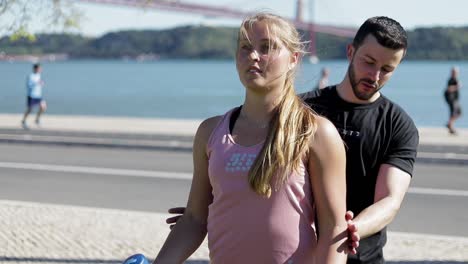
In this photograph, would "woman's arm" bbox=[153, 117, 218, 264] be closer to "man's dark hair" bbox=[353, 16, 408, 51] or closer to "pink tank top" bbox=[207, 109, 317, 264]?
"pink tank top" bbox=[207, 109, 317, 264]

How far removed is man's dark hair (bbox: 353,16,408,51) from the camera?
9.85 feet

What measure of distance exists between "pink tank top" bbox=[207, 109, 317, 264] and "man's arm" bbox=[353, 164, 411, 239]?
21cm

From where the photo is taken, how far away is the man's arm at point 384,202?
272 centimetres

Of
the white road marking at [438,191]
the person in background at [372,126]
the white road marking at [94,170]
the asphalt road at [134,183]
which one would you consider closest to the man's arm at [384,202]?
the person in background at [372,126]

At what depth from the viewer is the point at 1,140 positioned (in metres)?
18.7

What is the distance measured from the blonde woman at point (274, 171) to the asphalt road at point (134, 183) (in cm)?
639

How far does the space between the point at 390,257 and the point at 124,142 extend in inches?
439

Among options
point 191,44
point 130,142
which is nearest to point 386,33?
point 130,142

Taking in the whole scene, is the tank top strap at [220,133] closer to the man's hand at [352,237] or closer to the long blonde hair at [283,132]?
the long blonde hair at [283,132]

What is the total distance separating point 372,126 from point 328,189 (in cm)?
91

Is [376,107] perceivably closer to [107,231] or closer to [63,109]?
[107,231]

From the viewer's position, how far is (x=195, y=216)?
2.67m

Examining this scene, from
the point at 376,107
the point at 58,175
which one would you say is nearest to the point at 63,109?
the point at 58,175

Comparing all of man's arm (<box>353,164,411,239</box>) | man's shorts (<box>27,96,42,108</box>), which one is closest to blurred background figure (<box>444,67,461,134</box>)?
man's shorts (<box>27,96,42,108</box>)
